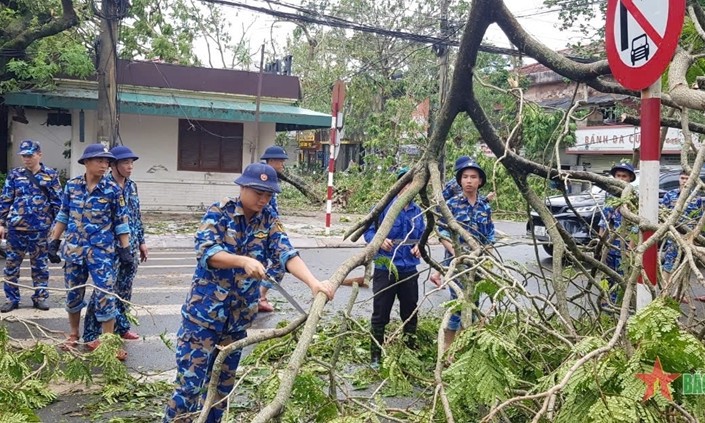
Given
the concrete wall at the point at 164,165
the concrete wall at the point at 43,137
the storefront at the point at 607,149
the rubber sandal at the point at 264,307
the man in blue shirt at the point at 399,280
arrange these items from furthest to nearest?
1. the storefront at the point at 607,149
2. the concrete wall at the point at 43,137
3. the concrete wall at the point at 164,165
4. the rubber sandal at the point at 264,307
5. the man in blue shirt at the point at 399,280

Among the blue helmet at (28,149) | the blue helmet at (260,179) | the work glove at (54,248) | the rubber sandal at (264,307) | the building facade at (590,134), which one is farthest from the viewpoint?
the building facade at (590,134)

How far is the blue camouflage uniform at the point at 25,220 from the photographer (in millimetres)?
6648

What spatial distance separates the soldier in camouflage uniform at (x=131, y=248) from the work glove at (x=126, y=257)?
0.4 inches

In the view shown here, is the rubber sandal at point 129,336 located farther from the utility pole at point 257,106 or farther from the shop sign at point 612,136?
the shop sign at point 612,136

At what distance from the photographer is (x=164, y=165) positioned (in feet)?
55.4

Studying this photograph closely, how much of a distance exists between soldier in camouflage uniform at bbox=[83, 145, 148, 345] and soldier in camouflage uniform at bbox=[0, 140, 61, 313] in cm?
133

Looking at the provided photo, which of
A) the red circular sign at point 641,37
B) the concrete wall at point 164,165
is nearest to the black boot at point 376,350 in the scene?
the red circular sign at point 641,37

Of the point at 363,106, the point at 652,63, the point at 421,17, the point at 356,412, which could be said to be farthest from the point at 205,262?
the point at 363,106

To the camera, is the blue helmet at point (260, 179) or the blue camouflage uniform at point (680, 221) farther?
the blue camouflage uniform at point (680, 221)

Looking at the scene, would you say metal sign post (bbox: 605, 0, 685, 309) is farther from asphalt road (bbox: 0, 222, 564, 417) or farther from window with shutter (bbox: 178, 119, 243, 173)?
window with shutter (bbox: 178, 119, 243, 173)

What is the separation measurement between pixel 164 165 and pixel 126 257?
11.8 m

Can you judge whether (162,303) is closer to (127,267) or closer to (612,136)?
(127,267)

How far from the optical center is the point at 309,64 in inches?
1200

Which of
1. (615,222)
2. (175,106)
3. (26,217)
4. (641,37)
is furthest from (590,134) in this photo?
(641,37)
